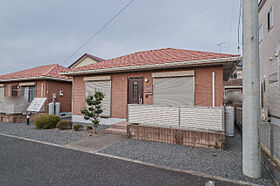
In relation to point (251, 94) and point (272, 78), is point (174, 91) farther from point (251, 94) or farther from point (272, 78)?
point (272, 78)

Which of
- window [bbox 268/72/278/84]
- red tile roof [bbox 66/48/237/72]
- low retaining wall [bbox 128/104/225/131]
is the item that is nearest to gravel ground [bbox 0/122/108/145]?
low retaining wall [bbox 128/104/225/131]

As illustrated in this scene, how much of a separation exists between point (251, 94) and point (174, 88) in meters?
4.02

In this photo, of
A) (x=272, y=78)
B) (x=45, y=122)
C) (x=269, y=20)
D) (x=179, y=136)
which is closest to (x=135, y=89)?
(x=179, y=136)

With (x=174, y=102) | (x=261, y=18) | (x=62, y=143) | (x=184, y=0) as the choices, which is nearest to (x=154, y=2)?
(x=184, y=0)

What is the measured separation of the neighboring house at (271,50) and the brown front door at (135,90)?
24.2 ft

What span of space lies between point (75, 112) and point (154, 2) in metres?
7.80

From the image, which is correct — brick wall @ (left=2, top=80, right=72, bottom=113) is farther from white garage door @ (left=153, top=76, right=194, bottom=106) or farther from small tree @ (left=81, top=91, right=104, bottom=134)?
white garage door @ (left=153, top=76, right=194, bottom=106)

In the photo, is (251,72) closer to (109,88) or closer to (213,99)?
(213,99)

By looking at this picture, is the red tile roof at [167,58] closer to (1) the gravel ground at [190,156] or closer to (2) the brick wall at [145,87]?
(2) the brick wall at [145,87]

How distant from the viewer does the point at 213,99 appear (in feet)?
19.6

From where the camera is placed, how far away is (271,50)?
915cm

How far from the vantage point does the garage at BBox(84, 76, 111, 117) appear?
8.15 metres

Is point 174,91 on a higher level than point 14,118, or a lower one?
higher

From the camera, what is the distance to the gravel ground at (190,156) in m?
2.89
